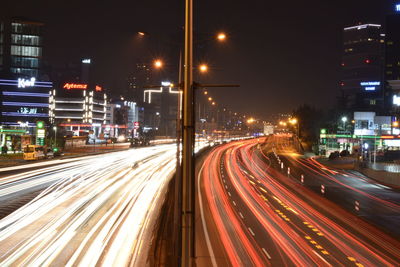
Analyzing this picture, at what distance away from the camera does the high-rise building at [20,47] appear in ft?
409

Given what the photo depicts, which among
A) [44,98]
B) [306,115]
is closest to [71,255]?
[306,115]

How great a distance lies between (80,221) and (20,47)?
121252 millimetres

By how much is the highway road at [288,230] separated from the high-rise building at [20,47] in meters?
110

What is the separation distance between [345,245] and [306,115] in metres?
91.0

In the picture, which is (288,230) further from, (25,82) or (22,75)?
(22,75)

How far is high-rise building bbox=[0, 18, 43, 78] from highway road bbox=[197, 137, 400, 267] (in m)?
110

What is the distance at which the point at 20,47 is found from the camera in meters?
126

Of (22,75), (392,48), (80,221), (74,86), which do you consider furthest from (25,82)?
(392,48)

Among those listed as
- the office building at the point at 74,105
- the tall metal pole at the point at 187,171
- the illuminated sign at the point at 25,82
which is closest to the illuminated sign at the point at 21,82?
the illuminated sign at the point at 25,82

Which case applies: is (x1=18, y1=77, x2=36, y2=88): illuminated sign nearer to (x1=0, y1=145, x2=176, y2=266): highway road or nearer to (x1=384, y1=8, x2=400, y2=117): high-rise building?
(x1=0, y1=145, x2=176, y2=266): highway road

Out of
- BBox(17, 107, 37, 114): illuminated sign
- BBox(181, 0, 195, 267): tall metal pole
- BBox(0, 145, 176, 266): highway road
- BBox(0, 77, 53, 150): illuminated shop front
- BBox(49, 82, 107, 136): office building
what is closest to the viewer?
BBox(181, 0, 195, 267): tall metal pole

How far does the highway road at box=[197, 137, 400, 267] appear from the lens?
14.4 m

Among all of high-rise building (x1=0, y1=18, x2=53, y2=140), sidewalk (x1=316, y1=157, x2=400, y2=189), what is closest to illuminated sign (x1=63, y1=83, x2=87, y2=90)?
high-rise building (x1=0, y1=18, x2=53, y2=140)

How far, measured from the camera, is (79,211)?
21266 millimetres
